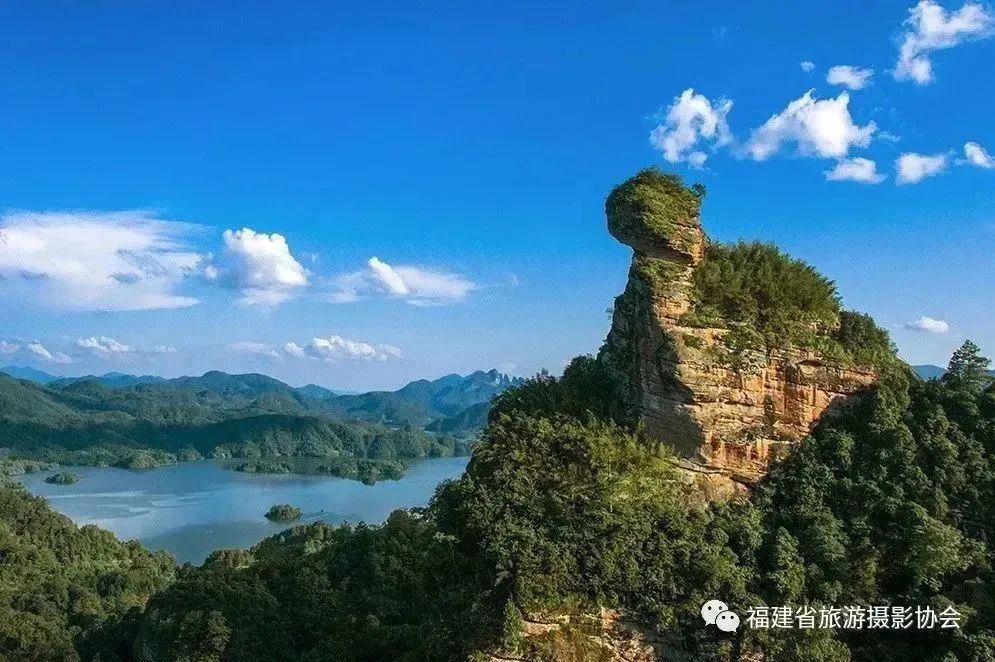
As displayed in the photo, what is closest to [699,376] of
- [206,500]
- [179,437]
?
[206,500]

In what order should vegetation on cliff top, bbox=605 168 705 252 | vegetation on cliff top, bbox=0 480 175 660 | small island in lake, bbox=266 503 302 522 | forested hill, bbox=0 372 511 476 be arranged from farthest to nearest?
forested hill, bbox=0 372 511 476
small island in lake, bbox=266 503 302 522
vegetation on cliff top, bbox=0 480 175 660
vegetation on cliff top, bbox=605 168 705 252

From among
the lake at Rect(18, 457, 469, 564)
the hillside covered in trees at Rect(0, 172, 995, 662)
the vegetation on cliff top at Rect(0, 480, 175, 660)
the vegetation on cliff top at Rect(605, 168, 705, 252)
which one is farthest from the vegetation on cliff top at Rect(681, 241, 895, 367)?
the lake at Rect(18, 457, 469, 564)

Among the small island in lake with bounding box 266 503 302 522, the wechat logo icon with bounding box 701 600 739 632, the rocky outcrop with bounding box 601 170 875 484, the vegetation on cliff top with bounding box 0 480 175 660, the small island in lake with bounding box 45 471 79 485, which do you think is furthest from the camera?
the small island in lake with bounding box 45 471 79 485

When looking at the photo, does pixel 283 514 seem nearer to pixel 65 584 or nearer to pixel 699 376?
pixel 65 584

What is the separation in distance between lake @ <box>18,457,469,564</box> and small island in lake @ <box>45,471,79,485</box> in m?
1.07

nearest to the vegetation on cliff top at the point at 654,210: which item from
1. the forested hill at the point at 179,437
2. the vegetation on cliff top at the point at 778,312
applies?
the vegetation on cliff top at the point at 778,312

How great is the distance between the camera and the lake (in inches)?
2048

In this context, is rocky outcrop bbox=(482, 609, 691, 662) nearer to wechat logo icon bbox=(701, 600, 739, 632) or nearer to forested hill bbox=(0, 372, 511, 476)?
wechat logo icon bbox=(701, 600, 739, 632)

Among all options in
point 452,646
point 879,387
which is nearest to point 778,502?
point 879,387

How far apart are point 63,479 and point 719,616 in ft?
282

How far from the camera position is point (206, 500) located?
6694 centimetres

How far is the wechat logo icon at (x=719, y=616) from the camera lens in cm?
988

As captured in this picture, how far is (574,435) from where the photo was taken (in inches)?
447

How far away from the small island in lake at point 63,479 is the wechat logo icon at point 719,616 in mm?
84723
